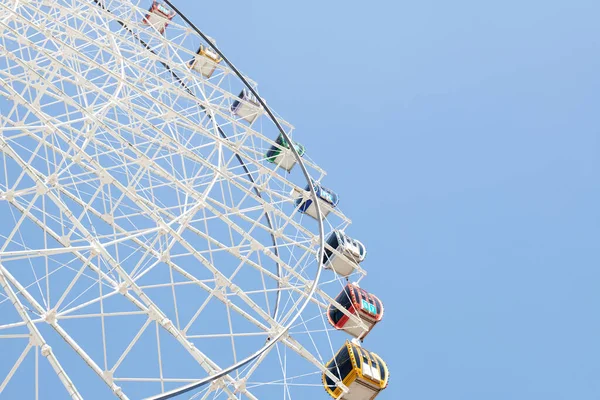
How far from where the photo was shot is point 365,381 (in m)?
16.8

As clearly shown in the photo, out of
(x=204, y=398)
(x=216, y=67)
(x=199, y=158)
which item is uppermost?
(x=216, y=67)

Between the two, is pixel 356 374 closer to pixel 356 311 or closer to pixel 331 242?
pixel 356 311

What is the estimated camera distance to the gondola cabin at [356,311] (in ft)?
64.0

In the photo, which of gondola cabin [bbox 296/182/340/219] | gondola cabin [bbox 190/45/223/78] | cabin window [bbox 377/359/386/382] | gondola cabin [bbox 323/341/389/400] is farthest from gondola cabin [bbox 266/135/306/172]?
cabin window [bbox 377/359/386/382]

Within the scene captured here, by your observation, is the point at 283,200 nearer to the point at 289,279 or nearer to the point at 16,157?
the point at 289,279

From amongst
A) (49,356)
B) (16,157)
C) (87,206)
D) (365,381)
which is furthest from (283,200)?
(49,356)

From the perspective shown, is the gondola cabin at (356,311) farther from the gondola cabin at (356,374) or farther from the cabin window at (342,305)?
the gondola cabin at (356,374)

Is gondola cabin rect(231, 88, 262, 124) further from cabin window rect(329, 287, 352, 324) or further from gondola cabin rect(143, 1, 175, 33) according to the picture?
cabin window rect(329, 287, 352, 324)

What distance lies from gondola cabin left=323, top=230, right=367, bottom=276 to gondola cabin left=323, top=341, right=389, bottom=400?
3.86m

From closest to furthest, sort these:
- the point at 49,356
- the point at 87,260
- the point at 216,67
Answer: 1. the point at 49,356
2. the point at 87,260
3. the point at 216,67

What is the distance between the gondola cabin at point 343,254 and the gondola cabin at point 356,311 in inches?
40.6

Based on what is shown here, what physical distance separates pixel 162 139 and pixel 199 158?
1.05 meters

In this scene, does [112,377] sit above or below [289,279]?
below

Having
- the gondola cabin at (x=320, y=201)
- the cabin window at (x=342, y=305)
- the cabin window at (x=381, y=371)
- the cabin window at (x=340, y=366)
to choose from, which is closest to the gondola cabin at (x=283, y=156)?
the gondola cabin at (x=320, y=201)
